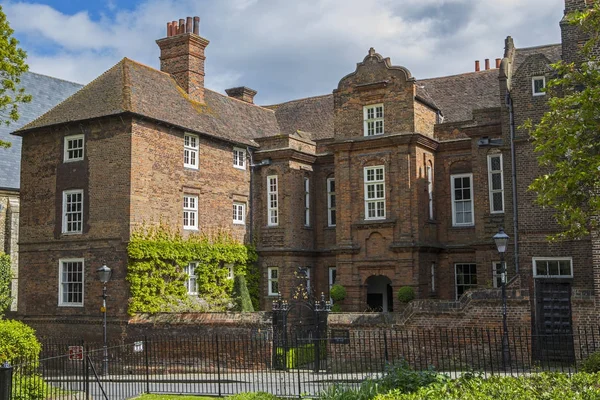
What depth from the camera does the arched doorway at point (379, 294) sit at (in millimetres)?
32781

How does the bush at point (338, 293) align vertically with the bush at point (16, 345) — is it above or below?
above

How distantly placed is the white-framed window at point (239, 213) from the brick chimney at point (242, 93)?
8.08 m

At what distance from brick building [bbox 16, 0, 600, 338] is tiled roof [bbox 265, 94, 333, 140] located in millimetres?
2272

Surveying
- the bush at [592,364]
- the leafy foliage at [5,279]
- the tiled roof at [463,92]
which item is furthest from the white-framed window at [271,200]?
the bush at [592,364]

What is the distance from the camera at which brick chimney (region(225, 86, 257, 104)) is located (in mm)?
38250

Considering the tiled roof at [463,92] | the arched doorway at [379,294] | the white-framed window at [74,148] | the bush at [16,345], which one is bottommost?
the bush at [16,345]

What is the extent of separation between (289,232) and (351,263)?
3.56 m

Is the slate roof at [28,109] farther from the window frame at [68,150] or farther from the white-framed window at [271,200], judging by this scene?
the white-framed window at [271,200]

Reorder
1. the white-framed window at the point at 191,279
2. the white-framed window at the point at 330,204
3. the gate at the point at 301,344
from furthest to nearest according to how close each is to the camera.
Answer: the white-framed window at the point at 330,204, the white-framed window at the point at 191,279, the gate at the point at 301,344

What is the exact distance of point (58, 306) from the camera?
28.0 metres

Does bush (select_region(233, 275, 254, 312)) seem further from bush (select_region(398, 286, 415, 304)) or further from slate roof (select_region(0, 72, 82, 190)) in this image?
slate roof (select_region(0, 72, 82, 190))

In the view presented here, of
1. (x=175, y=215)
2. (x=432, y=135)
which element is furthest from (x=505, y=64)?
(x=175, y=215)

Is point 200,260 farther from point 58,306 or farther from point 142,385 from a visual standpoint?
point 142,385

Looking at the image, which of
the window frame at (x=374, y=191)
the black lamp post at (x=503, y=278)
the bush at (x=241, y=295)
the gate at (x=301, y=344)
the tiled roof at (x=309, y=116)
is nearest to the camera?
the black lamp post at (x=503, y=278)
